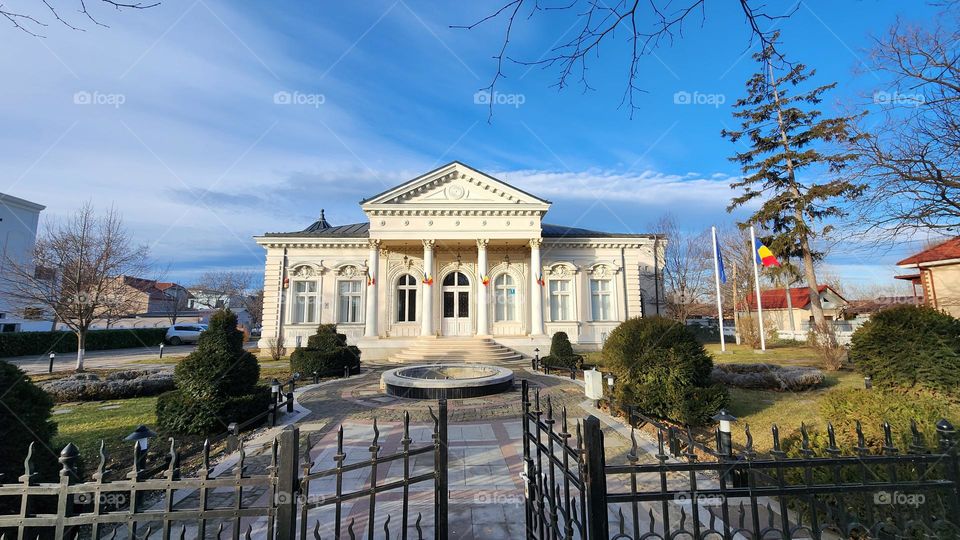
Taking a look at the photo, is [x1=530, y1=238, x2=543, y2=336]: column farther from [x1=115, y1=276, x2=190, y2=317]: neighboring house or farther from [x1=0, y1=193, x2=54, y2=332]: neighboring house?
[x1=115, y1=276, x2=190, y2=317]: neighboring house

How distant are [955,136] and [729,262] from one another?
29139 mm

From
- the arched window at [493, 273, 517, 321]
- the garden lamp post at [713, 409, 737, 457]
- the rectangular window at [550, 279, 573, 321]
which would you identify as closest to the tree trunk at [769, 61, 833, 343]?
the rectangular window at [550, 279, 573, 321]

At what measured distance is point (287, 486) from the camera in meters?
2.37

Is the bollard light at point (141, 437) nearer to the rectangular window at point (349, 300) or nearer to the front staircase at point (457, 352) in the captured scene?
the front staircase at point (457, 352)

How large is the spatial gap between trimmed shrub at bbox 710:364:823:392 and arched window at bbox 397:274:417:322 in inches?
659

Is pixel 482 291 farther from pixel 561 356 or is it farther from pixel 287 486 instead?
pixel 287 486

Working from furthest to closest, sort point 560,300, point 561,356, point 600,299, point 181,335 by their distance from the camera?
point 181,335 → point 600,299 → point 560,300 → point 561,356

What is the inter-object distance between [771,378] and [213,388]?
1384cm

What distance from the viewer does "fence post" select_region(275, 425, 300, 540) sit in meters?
2.34

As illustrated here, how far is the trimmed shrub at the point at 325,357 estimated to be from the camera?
14359mm

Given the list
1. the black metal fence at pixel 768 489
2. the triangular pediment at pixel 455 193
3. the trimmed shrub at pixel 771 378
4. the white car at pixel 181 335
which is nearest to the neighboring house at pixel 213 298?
the white car at pixel 181 335

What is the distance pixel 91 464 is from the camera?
590 centimetres

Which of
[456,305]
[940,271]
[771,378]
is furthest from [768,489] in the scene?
[940,271]

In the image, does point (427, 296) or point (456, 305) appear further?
point (456, 305)
